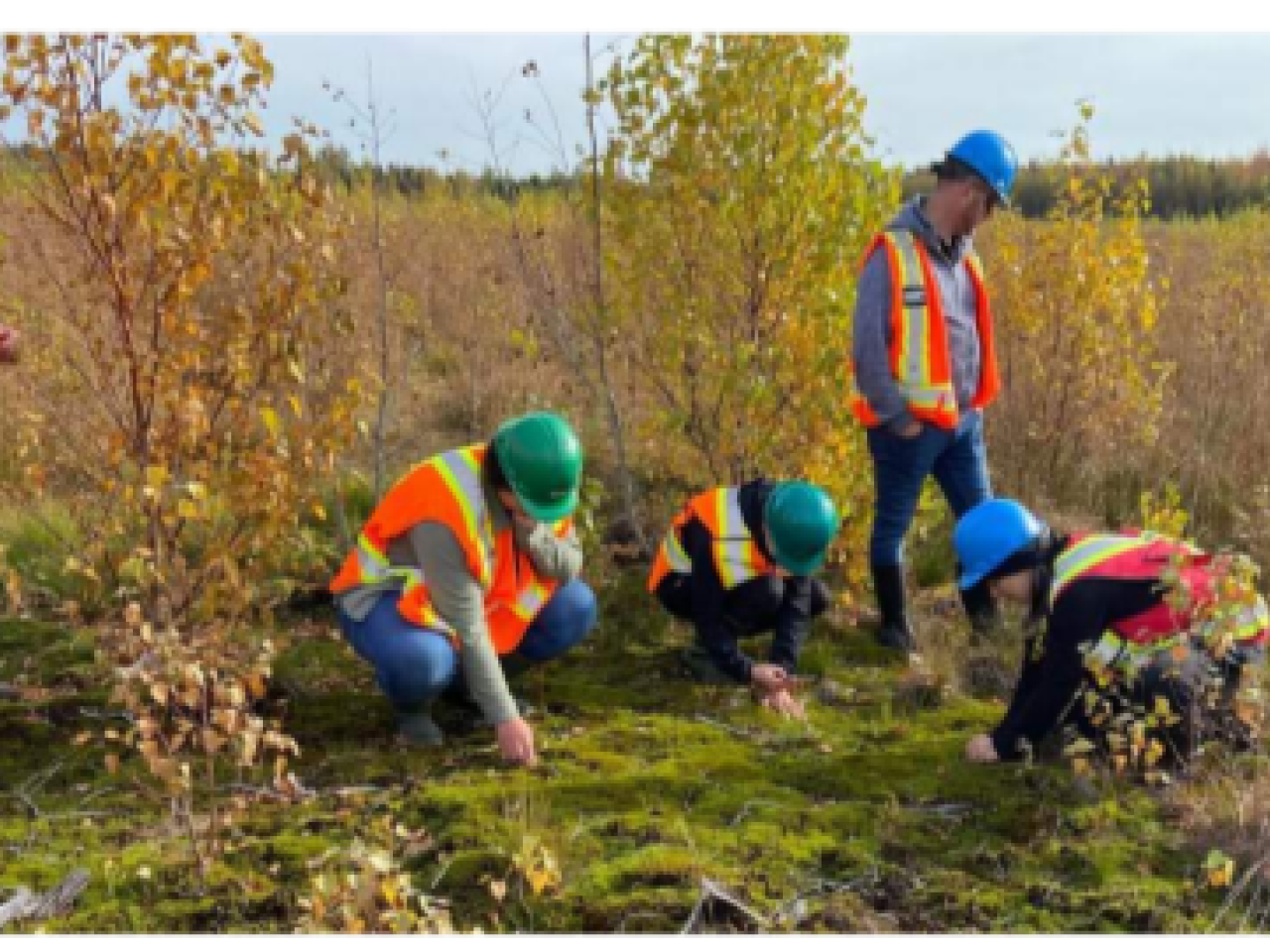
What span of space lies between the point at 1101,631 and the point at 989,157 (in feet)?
5.48

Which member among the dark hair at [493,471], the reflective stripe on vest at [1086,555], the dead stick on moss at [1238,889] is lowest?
the dead stick on moss at [1238,889]

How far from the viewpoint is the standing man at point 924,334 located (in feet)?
13.1

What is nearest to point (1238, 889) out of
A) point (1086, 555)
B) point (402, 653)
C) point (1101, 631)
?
point (1101, 631)

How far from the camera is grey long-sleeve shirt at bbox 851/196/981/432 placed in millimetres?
4031

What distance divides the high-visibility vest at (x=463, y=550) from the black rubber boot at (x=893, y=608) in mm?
1293

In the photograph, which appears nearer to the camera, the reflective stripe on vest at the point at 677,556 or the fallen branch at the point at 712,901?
the fallen branch at the point at 712,901

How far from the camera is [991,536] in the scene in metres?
3.26

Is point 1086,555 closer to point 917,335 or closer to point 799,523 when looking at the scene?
point 799,523

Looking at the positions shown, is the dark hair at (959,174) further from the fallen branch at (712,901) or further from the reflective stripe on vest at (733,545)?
the fallen branch at (712,901)

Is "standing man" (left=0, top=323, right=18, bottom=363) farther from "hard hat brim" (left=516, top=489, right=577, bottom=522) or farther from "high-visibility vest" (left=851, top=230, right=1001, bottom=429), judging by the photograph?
"high-visibility vest" (left=851, top=230, right=1001, bottom=429)

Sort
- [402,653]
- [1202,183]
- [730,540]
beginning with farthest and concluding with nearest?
[1202,183] → [730,540] → [402,653]

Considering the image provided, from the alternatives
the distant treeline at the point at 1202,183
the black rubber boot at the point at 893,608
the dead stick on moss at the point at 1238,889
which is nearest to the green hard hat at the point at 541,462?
the black rubber boot at the point at 893,608

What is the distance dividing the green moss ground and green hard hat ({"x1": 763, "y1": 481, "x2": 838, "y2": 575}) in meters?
0.57

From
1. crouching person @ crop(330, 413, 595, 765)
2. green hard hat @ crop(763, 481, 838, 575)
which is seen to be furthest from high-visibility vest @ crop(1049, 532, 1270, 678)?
crouching person @ crop(330, 413, 595, 765)
